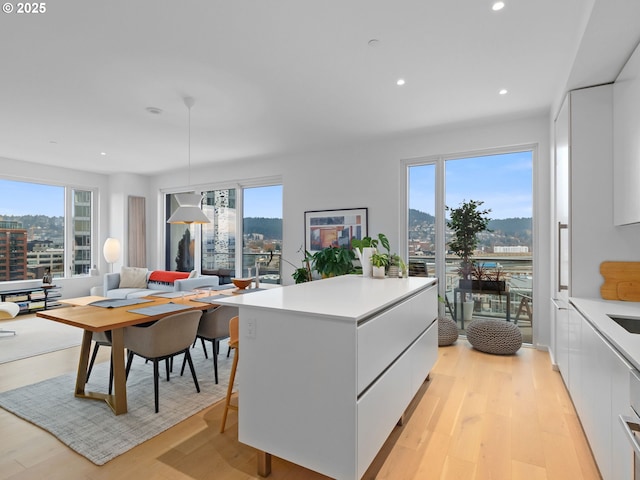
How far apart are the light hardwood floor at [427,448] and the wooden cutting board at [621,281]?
3.04ft

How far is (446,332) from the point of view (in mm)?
4293

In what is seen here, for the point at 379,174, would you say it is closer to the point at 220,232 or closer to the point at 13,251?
the point at 220,232

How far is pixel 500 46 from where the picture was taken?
2.63m

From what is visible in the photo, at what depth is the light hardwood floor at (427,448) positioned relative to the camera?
194 centimetres

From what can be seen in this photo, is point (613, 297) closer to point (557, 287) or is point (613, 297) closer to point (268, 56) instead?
point (557, 287)

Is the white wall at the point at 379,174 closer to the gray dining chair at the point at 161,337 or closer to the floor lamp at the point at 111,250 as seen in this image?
the floor lamp at the point at 111,250

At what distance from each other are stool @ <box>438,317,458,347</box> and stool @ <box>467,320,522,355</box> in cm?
23

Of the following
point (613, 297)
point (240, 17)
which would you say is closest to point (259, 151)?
point (240, 17)

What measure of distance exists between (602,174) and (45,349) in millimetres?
5841

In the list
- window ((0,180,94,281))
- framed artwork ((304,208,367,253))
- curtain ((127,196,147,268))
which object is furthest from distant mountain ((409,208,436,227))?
window ((0,180,94,281))

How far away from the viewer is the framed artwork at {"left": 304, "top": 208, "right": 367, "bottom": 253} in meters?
5.17

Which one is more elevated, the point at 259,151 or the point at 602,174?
the point at 259,151

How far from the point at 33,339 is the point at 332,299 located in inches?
181

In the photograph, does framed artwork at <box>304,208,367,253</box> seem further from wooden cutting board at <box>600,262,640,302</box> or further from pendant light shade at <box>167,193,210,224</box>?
wooden cutting board at <box>600,262,640,302</box>
